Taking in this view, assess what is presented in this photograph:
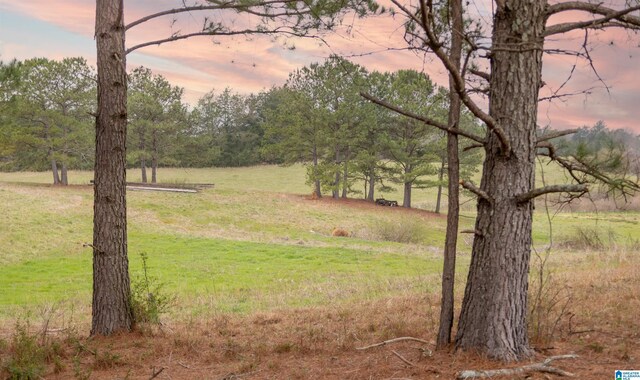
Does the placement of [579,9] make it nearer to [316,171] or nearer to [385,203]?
[316,171]

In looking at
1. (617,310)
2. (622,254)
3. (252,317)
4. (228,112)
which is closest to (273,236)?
(622,254)

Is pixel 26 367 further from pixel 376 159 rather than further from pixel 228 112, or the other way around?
pixel 228 112

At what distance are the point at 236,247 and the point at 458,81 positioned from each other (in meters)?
22.4

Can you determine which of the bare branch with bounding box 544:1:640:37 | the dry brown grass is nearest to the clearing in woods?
the dry brown grass

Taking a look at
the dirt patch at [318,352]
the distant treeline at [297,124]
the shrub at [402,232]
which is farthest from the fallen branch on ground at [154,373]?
the distant treeline at [297,124]

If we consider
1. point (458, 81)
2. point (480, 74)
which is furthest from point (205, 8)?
point (458, 81)

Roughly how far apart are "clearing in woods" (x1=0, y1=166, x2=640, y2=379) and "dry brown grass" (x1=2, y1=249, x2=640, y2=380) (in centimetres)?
2

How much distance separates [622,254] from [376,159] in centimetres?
2893

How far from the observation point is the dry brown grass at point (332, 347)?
4.64 meters

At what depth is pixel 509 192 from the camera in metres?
4.48

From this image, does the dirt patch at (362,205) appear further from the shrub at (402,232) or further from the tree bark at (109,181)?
the tree bark at (109,181)

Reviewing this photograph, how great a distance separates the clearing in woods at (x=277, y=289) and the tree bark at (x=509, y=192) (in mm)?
348

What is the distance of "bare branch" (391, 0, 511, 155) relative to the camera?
348 centimetres

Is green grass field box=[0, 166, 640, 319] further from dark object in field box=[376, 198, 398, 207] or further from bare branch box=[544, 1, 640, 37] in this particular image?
bare branch box=[544, 1, 640, 37]
